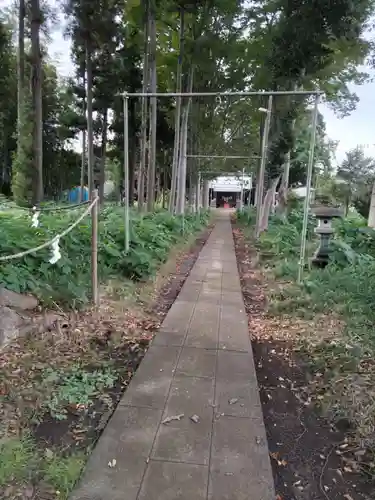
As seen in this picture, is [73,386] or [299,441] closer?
[299,441]

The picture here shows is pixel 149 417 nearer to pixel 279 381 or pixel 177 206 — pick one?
pixel 279 381

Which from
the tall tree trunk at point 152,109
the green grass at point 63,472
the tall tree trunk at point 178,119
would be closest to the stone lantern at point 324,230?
the green grass at point 63,472

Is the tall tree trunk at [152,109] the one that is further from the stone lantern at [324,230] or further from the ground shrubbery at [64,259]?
the stone lantern at [324,230]

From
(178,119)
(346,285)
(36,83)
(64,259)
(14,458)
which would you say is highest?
(36,83)

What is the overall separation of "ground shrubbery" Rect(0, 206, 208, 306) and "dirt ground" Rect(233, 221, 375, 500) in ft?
7.09

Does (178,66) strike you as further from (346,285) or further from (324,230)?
(346,285)

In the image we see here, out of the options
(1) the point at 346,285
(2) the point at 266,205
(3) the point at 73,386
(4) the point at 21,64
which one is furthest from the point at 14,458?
(4) the point at 21,64

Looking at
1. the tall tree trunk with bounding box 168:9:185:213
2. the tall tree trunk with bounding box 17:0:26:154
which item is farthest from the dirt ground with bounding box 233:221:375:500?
the tall tree trunk with bounding box 17:0:26:154

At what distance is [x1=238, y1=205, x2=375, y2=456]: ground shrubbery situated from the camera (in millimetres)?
2754

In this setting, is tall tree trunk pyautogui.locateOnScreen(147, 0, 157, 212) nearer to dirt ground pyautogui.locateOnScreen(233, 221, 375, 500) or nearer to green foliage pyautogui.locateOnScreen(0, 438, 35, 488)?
dirt ground pyautogui.locateOnScreen(233, 221, 375, 500)

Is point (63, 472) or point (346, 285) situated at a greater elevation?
point (346, 285)

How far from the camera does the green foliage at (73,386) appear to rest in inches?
104

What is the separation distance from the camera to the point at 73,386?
2898 mm

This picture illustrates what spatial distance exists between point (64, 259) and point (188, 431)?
2523 millimetres
